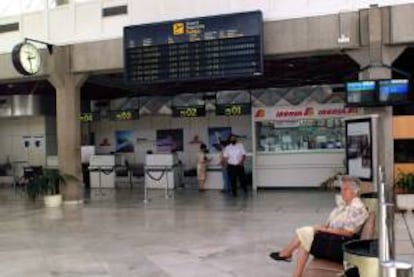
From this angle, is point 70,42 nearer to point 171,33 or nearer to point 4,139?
point 171,33

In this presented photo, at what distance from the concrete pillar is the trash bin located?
1209cm

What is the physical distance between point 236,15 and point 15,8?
6378 millimetres

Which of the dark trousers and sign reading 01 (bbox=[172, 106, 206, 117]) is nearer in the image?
the dark trousers

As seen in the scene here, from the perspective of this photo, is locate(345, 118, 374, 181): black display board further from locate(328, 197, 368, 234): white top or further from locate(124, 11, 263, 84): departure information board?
locate(328, 197, 368, 234): white top

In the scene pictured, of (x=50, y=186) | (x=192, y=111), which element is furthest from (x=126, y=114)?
(x=50, y=186)

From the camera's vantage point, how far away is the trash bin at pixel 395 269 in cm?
342

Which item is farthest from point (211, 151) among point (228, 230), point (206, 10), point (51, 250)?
point (51, 250)

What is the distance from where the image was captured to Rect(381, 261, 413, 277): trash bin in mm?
3416

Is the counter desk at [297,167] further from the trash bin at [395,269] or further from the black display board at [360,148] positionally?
the trash bin at [395,269]

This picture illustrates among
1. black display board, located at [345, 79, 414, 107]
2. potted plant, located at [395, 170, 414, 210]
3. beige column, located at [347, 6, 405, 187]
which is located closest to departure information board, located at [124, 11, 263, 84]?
beige column, located at [347, 6, 405, 187]

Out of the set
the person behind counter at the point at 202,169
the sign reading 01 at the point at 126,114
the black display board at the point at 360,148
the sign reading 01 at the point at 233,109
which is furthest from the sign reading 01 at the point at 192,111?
the black display board at the point at 360,148

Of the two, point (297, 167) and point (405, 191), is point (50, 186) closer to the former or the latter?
point (297, 167)

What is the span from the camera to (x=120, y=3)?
1435cm

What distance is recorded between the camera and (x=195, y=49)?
13.1 meters
